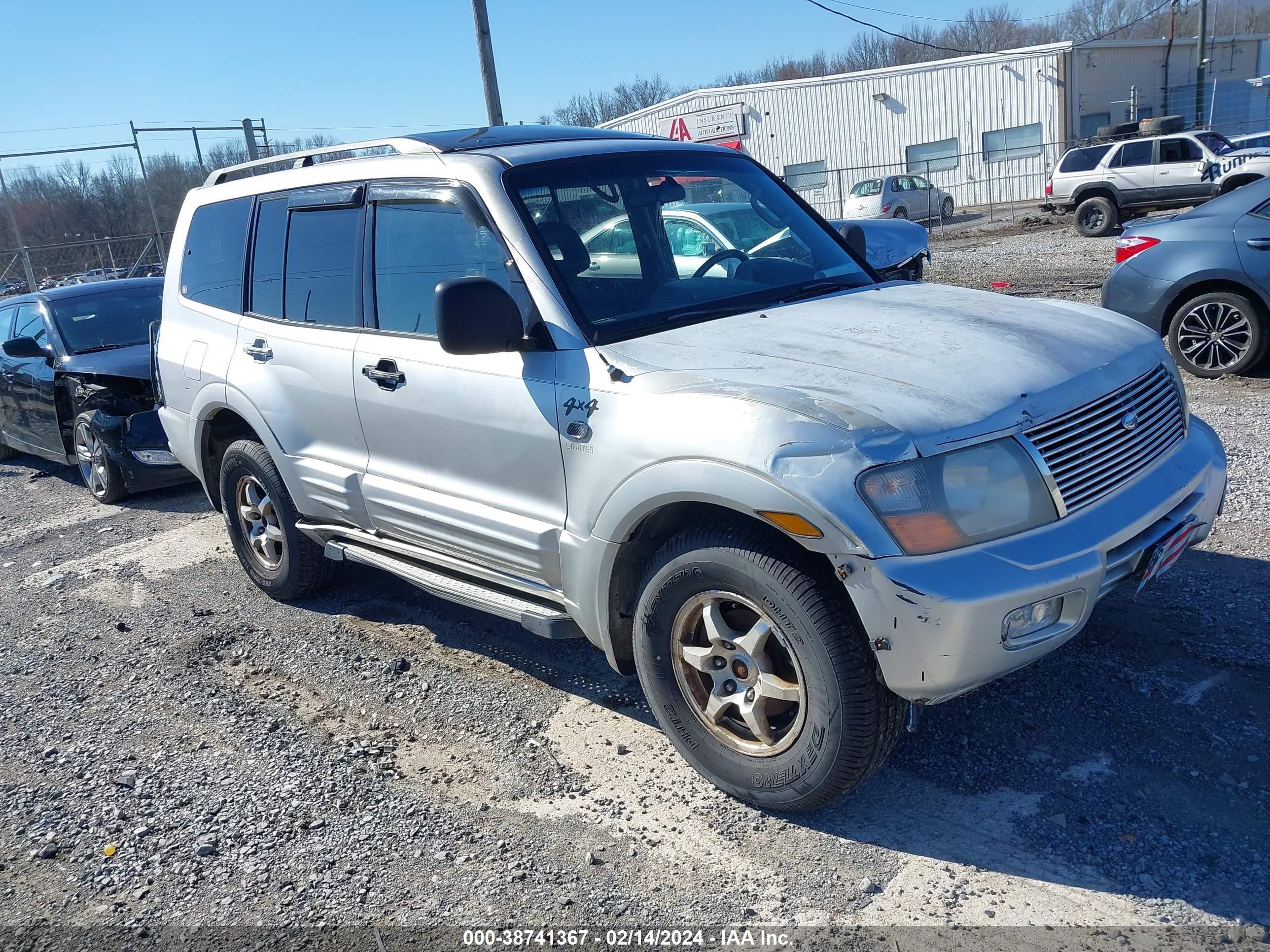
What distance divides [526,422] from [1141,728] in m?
2.33

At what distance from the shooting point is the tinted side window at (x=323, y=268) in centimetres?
439

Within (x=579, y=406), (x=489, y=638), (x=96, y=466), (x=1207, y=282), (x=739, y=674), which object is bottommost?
(x=489, y=638)

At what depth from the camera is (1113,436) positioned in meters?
3.18

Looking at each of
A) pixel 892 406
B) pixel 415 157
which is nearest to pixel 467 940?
pixel 892 406

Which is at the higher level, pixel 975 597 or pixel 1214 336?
pixel 975 597

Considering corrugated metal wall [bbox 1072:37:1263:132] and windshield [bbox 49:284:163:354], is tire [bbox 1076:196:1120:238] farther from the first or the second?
windshield [bbox 49:284:163:354]

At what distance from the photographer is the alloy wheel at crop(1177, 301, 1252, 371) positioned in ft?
25.1

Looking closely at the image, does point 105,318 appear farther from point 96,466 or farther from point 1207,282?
point 1207,282

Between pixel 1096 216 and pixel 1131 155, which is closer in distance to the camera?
pixel 1131 155

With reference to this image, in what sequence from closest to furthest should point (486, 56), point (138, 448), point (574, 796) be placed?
point (574, 796) < point (138, 448) < point (486, 56)

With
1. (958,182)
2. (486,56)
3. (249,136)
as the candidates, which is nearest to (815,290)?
(486,56)

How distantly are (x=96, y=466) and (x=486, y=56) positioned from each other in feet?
25.4

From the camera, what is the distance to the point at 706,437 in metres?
2.99

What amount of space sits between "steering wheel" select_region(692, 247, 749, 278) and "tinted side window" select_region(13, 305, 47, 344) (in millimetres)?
7142
